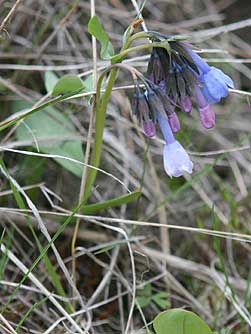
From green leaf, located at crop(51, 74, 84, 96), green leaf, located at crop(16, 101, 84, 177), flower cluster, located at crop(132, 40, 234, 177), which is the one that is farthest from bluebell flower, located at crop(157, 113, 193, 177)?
green leaf, located at crop(16, 101, 84, 177)

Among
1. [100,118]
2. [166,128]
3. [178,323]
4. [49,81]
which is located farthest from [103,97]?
[178,323]

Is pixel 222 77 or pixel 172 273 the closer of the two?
pixel 222 77

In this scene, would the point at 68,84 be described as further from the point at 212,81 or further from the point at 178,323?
the point at 178,323

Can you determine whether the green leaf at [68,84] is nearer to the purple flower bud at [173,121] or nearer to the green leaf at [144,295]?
the purple flower bud at [173,121]

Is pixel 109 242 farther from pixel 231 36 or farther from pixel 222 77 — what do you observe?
pixel 231 36

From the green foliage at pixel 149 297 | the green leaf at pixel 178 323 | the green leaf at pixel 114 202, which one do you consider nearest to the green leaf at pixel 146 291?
the green foliage at pixel 149 297

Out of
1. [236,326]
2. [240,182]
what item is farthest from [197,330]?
[240,182]

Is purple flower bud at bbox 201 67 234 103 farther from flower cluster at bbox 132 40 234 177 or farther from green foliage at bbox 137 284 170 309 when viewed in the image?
green foliage at bbox 137 284 170 309
